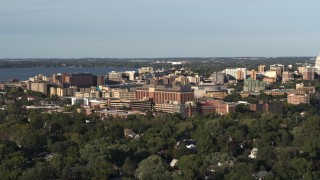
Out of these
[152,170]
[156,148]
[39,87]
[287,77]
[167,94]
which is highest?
[152,170]

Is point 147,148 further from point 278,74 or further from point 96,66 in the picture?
point 96,66

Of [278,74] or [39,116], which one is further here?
[278,74]

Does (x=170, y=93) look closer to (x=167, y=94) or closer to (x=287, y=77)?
(x=167, y=94)

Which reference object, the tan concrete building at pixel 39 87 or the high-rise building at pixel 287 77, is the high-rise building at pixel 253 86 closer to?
the high-rise building at pixel 287 77

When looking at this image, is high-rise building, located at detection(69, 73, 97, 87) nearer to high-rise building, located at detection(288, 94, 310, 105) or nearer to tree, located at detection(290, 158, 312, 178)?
high-rise building, located at detection(288, 94, 310, 105)

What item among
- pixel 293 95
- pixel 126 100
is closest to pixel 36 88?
pixel 126 100

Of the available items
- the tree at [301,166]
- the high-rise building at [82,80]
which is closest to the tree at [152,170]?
the tree at [301,166]

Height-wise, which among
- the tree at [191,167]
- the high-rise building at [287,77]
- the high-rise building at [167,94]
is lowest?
the high-rise building at [287,77]

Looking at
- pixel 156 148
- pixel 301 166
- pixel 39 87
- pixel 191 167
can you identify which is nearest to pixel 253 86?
pixel 39 87
